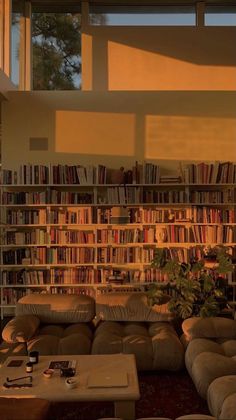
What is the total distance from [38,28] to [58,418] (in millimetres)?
6063

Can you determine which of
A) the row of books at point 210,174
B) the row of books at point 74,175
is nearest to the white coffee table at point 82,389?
the row of books at point 74,175

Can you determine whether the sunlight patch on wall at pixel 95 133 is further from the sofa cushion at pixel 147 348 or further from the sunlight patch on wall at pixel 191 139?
the sofa cushion at pixel 147 348

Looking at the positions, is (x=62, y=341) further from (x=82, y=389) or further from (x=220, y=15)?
(x=220, y=15)

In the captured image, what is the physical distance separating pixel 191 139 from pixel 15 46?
3176mm

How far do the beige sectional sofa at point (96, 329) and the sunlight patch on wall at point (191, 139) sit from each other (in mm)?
2740

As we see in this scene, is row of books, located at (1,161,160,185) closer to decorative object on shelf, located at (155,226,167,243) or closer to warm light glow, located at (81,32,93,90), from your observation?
decorative object on shelf, located at (155,226,167,243)

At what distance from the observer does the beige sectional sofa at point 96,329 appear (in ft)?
12.6

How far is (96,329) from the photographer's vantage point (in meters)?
4.39

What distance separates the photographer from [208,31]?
22.7ft

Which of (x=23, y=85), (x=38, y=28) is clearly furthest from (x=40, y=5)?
(x=23, y=85)

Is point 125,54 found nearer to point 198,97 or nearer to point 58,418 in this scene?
point 198,97

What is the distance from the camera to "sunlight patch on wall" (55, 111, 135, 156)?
6691mm

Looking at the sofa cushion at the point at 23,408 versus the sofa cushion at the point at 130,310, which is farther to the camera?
the sofa cushion at the point at 130,310

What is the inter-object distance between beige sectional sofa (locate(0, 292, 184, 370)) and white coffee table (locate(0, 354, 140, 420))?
2.08ft
